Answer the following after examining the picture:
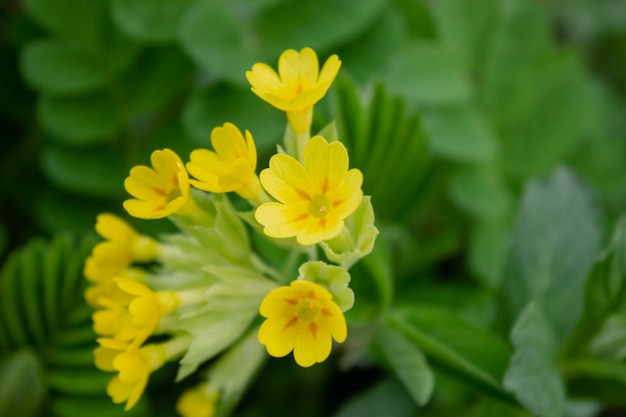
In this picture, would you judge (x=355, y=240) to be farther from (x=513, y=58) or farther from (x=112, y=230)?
(x=513, y=58)

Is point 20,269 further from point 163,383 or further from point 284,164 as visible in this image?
point 284,164

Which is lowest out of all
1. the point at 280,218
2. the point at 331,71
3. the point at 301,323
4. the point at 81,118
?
the point at 81,118

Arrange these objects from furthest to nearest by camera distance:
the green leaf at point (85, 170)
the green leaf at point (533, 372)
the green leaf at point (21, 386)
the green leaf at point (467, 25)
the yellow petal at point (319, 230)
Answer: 1. the green leaf at point (467, 25)
2. the green leaf at point (85, 170)
3. the green leaf at point (21, 386)
4. the green leaf at point (533, 372)
5. the yellow petal at point (319, 230)

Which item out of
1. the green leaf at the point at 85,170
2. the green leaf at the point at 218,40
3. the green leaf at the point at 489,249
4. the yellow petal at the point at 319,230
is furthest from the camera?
the green leaf at the point at 489,249

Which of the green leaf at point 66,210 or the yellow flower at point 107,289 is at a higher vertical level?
the yellow flower at point 107,289

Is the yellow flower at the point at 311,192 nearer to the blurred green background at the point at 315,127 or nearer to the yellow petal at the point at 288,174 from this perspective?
the yellow petal at the point at 288,174

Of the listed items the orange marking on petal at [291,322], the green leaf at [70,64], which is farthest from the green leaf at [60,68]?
the orange marking on petal at [291,322]

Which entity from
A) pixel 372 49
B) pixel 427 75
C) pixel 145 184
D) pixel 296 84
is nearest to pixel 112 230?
pixel 145 184
